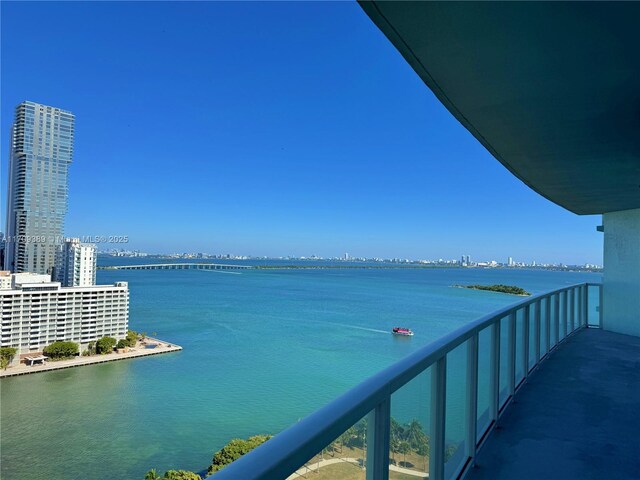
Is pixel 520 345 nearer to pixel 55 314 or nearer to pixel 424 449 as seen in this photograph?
pixel 424 449

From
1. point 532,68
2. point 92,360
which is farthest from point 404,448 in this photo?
point 92,360

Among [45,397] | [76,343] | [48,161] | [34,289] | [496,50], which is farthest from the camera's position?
[48,161]

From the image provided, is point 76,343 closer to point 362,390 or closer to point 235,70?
point 235,70

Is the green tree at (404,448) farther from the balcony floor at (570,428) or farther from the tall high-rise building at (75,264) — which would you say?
the tall high-rise building at (75,264)

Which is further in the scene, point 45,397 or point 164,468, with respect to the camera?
point 45,397

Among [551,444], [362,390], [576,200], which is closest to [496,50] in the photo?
[362,390]

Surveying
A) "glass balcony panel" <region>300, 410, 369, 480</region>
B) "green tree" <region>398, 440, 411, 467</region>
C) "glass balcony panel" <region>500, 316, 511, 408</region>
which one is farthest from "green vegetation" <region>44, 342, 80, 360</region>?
"glass balcony panel" <region>300, 410, 369, 480</region>

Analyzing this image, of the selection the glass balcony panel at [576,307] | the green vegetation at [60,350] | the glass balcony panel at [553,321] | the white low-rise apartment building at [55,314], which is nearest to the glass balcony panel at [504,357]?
the glass balcony panel at [553,321]
